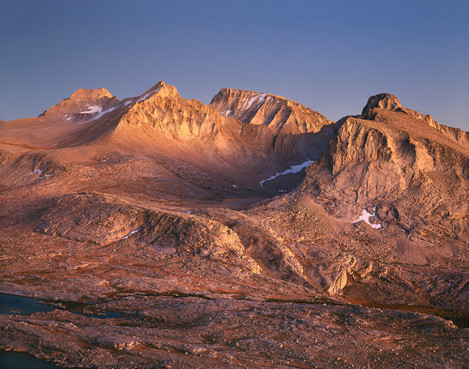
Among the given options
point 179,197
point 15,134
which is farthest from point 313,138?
point 15,134

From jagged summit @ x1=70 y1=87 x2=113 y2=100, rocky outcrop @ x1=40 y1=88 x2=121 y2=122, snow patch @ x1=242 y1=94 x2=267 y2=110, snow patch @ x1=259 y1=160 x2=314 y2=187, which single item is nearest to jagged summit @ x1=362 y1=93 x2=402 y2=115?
snow patch @ x1=259 y1=160 x2=314 y2=187

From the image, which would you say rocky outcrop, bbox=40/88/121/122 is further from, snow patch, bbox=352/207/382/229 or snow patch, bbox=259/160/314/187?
snow patch, bbox=352/207/382/229

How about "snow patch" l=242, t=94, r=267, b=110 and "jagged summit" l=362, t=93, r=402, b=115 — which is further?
"snow patch" l=242, t=94, r=267, b=110

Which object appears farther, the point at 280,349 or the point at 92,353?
the point at 280,349

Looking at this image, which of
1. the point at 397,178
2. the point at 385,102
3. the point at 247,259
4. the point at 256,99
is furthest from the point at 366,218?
the point at 256,99

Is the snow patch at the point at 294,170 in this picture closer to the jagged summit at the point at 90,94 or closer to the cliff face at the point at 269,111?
the cliff face at the point at 269,111

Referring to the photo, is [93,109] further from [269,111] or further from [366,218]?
[366,218]

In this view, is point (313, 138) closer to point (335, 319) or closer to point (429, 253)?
point (429, 253)
